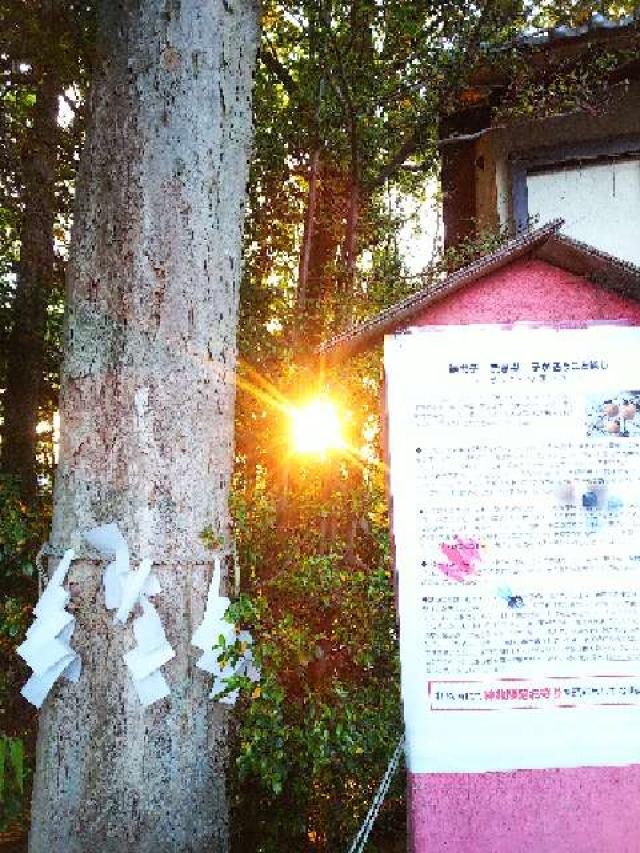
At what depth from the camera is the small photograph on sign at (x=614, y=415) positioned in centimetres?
273

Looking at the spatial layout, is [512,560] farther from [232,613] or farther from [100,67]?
[100,67]

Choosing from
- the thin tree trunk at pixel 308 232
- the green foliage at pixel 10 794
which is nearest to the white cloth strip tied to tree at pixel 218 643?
the green foliage at pixel 10 794

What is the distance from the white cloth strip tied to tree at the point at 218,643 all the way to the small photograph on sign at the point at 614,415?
1.92 meters

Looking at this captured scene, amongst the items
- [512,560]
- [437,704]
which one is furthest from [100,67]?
[437,704]

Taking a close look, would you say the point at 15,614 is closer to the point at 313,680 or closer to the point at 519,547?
the point at 313,680

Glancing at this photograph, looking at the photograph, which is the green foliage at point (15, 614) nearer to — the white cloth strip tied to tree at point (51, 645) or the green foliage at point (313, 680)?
the white cloth strip tied to tree at point (51, 645)

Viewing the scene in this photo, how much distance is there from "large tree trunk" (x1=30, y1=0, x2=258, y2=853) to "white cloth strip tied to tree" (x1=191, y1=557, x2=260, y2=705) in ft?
0.23

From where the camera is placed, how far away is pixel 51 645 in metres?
2.99

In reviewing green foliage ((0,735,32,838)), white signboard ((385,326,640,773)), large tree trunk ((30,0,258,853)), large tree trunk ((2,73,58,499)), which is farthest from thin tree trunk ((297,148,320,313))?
green foliage ((0,735,32,838))

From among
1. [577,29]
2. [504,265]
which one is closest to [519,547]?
[504,265]

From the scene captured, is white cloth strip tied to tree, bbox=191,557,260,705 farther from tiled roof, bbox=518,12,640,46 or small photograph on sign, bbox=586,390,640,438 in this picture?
tiled roof, bbox=518,12,640,46

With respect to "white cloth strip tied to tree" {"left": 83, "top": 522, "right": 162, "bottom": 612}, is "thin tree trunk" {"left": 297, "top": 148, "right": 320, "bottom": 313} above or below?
above

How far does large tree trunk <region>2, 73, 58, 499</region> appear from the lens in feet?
22.1

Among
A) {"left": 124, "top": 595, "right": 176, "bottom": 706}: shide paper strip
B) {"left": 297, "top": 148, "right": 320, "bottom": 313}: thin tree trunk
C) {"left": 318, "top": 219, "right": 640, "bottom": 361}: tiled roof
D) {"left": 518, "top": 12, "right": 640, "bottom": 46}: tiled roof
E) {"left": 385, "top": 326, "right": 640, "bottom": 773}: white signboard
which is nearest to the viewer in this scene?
{"left": 385, "top": 326, "right": 640, "bottom": 773}: white signboard
